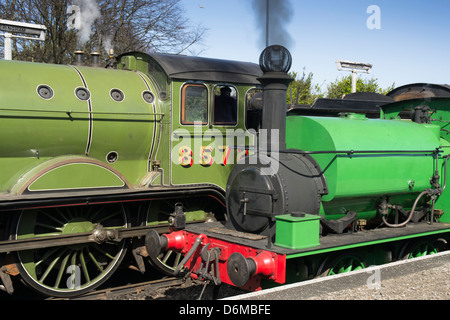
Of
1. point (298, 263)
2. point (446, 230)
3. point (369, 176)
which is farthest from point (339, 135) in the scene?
point (446, 230)

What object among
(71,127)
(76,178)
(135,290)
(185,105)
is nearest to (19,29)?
(71,127)

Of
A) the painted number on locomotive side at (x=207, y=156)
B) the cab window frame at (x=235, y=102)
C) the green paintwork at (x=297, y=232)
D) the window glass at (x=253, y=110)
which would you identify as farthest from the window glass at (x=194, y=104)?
the green paintwork at (x=297, y=232)

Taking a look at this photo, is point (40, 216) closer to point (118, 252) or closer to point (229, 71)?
point (118, 252)

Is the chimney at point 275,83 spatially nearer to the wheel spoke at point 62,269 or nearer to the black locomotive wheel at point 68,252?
the black locomotive wheel at point 68,252

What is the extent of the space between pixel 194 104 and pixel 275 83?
7.22ft

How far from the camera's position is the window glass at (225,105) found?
26.3 ft

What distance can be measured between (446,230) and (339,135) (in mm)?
2148

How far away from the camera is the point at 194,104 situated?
306 inches

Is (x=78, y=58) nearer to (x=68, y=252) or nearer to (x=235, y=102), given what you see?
(x=235, y=102)

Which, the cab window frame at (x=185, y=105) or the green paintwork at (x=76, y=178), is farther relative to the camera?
the cab window frame at (x=185, y=105)

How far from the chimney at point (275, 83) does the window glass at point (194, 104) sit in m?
1.99

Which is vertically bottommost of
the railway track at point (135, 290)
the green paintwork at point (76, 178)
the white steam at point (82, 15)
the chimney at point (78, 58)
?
the railway track at point (135, 290)
